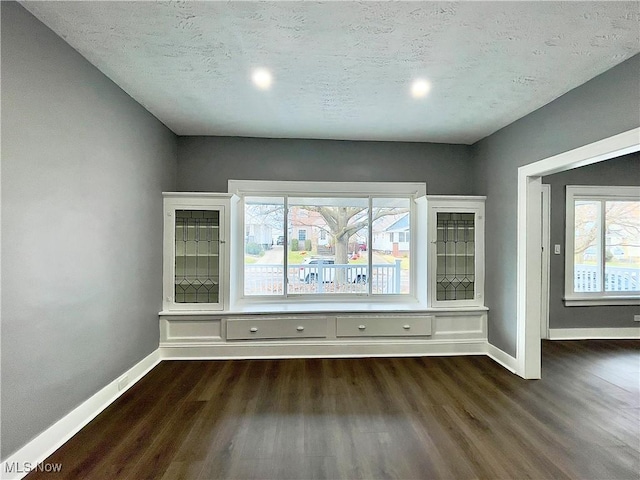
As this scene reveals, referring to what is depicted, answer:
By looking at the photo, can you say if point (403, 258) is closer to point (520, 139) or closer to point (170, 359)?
point (520, 139)

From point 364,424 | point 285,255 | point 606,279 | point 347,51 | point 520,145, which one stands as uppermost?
point 347,51

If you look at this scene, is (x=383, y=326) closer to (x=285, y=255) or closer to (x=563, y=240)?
(x=285, y=255)

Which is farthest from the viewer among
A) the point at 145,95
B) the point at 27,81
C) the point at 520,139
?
the point at 520,139

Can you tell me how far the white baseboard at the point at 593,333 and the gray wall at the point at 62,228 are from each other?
5089 mm

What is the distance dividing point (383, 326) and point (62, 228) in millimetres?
3049

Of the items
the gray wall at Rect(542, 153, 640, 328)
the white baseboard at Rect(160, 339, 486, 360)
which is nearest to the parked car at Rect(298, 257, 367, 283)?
the white baseboard at Rect(160, 339, 486, 360)

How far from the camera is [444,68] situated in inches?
85.4

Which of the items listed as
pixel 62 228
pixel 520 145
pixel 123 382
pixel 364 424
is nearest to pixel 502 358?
pixel 364 424

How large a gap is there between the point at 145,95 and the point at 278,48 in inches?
56.1

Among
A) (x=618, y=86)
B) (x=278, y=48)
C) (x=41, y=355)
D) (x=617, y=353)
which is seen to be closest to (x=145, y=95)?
(x=278, y=48)

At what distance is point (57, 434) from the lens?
1939 millimetres

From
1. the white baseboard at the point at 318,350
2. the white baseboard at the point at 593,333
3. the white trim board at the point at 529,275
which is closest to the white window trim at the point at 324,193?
the white baseboard at the point at 318,350

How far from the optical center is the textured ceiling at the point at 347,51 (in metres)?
1.62

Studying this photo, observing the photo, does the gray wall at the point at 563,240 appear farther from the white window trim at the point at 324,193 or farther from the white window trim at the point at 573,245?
the white window trim at the point at 324,193
